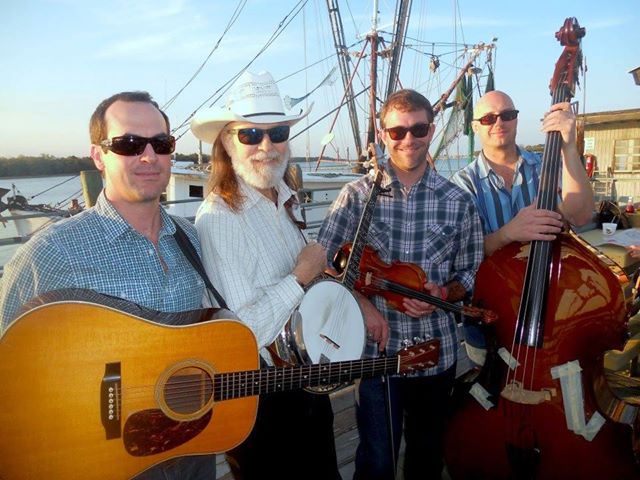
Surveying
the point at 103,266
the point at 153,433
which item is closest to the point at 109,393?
the point at 153,433

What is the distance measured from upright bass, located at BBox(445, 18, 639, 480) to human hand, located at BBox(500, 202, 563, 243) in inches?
1.8

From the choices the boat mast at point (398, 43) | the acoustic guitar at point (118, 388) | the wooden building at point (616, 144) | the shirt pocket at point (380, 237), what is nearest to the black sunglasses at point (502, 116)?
the shirt pocket at point (380, 237)

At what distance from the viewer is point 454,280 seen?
2311mm

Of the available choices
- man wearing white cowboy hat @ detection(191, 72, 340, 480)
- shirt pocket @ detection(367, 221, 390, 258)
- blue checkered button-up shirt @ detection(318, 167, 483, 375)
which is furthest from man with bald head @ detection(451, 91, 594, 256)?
man wearing white cowboy hat @ detection(191, 72, 340, 480)

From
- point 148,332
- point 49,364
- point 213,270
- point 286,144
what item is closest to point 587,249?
point 286,144

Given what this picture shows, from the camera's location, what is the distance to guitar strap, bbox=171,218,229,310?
71.2 inches

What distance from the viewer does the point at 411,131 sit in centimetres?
222

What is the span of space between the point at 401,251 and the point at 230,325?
97 cm

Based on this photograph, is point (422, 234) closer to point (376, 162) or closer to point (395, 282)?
point (395, 282)

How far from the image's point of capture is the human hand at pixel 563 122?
6.67ft

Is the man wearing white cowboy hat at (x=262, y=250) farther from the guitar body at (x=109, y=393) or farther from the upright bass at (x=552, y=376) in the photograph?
the upright bass at (x=552, y=376)

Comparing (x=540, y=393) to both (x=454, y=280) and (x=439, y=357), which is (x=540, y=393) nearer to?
(x=439, y=357)

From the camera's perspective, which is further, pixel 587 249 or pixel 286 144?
pixel 286 144

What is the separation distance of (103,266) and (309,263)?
79 centimetres
